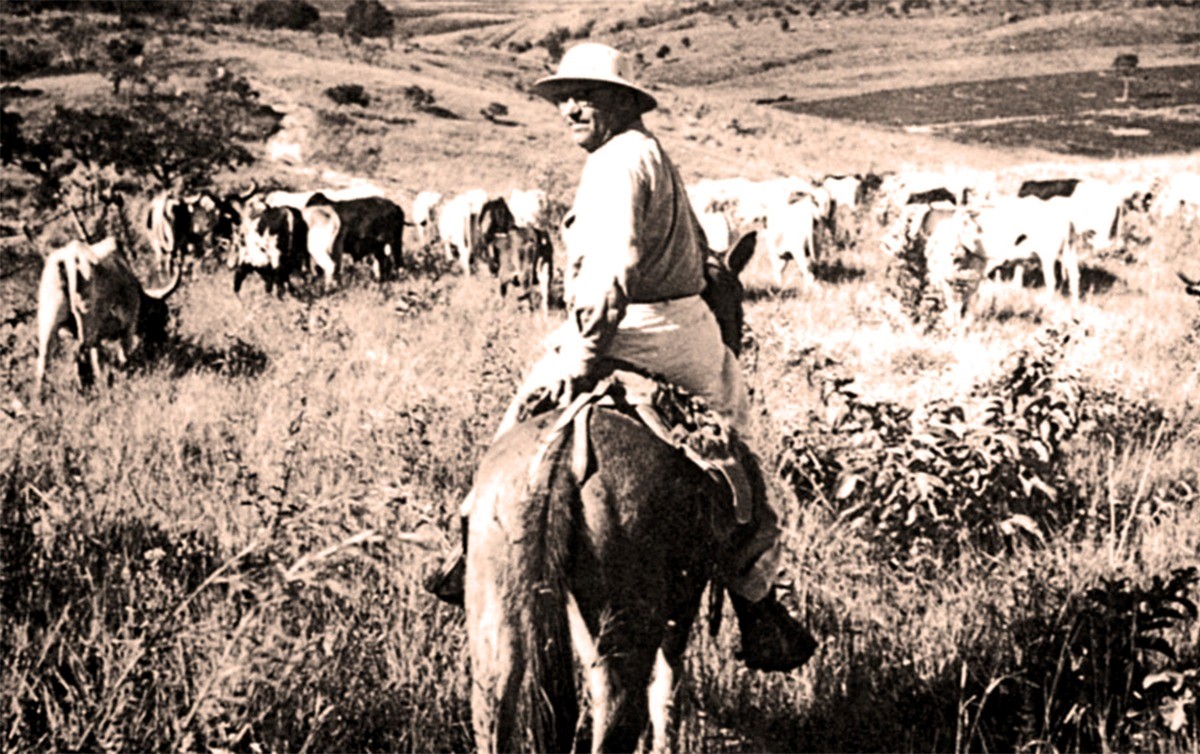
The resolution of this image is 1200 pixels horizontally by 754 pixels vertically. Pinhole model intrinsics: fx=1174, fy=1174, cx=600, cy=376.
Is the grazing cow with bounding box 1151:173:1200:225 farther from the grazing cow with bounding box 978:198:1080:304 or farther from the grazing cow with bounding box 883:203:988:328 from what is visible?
the grazing cow with bounding box 883:203:988:328

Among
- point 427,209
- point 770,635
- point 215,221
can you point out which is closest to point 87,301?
point 770,635

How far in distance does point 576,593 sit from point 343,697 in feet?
4.15

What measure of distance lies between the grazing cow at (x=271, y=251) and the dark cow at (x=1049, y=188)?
11.4 meters

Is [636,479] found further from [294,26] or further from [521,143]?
[294,26]

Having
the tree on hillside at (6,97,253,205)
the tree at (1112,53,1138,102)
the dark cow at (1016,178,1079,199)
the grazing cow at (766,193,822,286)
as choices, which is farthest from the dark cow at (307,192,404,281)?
the dark cow at (1016,178,1079,199)

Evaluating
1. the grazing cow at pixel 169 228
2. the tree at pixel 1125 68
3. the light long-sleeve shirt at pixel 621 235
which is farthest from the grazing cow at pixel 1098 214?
the light long-sleeve shirt at pixel 621 235

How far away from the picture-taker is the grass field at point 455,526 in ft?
12.0

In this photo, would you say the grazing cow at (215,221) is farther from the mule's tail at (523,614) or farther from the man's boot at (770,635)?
the mule's tail at (523,614)

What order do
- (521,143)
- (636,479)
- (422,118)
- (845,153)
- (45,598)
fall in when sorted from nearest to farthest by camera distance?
1. (636,479)
2. (45,598)
3. (521,143)
4. (422,118)
5. (845,153)

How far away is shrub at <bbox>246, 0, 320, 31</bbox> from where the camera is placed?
31.2m

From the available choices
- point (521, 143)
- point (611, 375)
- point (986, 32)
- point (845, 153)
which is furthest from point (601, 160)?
point (845, 153)

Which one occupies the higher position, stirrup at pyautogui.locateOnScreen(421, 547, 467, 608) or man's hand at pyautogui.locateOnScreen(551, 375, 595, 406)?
man's hand at pyautogui.locateOnScreen(551, 375, 595, 406)

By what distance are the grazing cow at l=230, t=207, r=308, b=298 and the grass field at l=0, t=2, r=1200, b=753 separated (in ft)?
2.48

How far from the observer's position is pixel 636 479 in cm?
287
